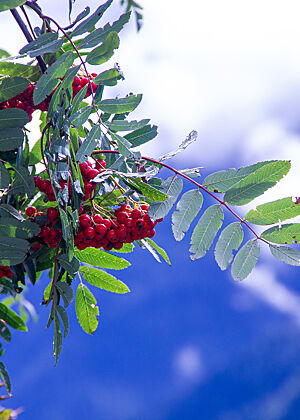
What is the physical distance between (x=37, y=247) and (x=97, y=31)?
2.20 feet

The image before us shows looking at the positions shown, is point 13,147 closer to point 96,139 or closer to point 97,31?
point 96,139

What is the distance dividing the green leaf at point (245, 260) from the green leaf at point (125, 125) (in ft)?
1.64

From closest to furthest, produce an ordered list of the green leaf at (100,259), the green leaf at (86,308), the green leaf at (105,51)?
1. the green leaf at (105,51)
2. the green leaf at (100,259)
3. the green leaf at (86,308)

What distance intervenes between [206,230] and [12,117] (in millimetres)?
660

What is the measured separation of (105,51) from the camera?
140 centimetres

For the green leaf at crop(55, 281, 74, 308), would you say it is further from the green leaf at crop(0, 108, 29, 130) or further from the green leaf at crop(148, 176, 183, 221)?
the green leaf at crop(0, 108, 29, 130)

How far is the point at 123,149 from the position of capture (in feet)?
4.78

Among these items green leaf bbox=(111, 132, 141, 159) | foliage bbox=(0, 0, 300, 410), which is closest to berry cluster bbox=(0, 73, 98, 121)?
foliage bbox=(0, 0, 300, 410)

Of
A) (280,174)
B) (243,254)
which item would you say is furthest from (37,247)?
(280,174)

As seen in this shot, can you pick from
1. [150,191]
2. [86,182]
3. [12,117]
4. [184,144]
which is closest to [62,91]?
[12,117]

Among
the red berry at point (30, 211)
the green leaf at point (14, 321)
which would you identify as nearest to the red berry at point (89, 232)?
the red berry at point (30, 211)

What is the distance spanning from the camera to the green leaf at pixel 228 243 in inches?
60.4

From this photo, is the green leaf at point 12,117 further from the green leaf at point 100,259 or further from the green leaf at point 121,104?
the green leaf at point 100,259

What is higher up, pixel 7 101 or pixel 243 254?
pixel 7 101
